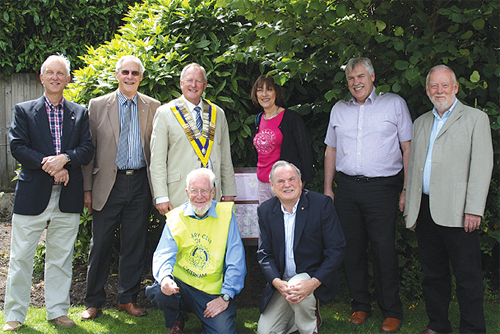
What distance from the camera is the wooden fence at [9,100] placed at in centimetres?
828

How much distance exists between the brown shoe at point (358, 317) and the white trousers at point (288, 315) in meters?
0.56

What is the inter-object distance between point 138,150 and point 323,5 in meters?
2.05

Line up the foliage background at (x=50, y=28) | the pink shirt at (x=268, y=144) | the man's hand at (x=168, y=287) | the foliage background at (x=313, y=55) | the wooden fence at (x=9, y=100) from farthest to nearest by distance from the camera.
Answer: the wooden fence at (x=9, y=100)
the foliage background at (x=50, y=28)
the pink shirt at (x=268, y=144)
the foliage background at (x=313, y=55)
the man's hand at (x=168, y=287)

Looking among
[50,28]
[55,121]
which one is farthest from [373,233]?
[50,28]

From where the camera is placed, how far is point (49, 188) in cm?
369

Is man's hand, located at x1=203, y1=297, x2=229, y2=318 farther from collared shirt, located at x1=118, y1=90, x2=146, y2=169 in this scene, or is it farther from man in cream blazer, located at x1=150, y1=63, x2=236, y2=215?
collared shirt, located at x1=118, y1=90, x2=146, y2=169

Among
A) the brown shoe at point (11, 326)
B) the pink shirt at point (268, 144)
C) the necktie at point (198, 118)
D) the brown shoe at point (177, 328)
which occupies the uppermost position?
the necktie at point (198, 118)

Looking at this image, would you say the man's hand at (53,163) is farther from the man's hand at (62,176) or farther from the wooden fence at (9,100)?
the wooden fence at (9,100)

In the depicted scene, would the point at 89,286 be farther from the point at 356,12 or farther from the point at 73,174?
the point at 356,12

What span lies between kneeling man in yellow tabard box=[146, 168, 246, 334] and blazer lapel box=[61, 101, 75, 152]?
113 centimetres

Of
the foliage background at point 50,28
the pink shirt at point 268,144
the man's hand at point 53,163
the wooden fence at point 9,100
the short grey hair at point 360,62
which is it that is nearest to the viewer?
the man's hand at point 53,163

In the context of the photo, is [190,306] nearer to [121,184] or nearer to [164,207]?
[164,207]

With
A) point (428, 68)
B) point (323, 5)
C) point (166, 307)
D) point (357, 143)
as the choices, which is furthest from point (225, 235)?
point (428, 68)

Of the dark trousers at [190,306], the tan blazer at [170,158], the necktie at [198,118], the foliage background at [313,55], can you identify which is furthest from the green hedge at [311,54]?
the dark trousers at [190,306]
